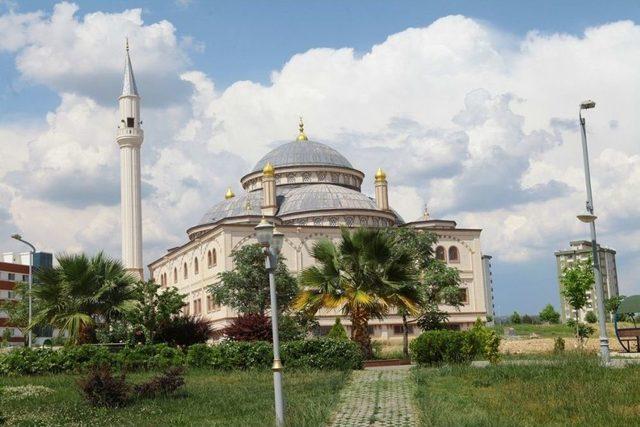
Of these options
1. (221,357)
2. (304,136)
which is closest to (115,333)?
(221,357)

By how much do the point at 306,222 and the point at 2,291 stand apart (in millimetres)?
40582

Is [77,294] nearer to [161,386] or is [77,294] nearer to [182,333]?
[182,333]

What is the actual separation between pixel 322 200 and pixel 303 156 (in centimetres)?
739

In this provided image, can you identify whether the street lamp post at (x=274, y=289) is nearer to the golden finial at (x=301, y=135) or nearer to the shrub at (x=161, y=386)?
the shrub at (x=161, y=386)

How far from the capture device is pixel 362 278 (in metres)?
24.8

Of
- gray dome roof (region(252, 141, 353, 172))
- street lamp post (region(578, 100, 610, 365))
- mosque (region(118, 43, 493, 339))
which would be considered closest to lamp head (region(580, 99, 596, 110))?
street lamp post (region(578, 100, 610, 365))

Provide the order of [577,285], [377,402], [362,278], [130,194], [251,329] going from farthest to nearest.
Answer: [130,194], [577,285], [251,329], [362,278], [377,402]

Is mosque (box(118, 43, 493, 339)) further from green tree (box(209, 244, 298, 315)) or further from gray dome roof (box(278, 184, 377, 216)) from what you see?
green tree (box(209, 244, 298, 315))

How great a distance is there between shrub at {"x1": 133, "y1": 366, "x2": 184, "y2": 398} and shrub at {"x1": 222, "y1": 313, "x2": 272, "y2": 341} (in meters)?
9.36

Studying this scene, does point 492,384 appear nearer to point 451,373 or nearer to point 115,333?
point 451,373

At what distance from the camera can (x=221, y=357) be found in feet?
76.3

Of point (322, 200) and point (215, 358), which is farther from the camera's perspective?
point (322, 200)

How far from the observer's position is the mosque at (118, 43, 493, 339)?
50656 millimetres

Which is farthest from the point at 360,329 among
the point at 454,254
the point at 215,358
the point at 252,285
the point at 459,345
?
the point at 454,254
